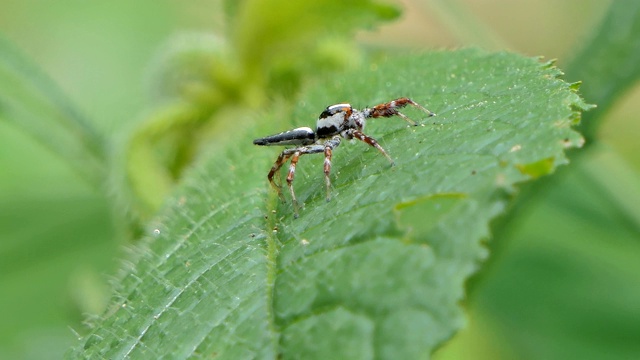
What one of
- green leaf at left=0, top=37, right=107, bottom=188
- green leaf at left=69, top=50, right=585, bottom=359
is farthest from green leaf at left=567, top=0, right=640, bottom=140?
green leaf at left=0, top=37, right=107, bottom=188

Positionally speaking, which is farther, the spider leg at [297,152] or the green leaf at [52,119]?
the green leaf at [52,119]

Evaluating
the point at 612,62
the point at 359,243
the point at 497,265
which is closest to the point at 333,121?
the point at 359,243

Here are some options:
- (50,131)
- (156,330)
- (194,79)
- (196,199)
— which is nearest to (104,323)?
(156,330)

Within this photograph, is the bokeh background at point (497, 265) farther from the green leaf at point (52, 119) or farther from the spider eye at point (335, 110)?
the spider eye at point (335, 110)

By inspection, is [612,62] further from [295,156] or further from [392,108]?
[295,156]

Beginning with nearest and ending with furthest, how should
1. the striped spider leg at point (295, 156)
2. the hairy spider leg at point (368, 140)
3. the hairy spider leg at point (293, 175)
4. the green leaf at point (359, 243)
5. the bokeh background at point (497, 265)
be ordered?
the green leaf at point (359, 243) → the hairy spider leg at point (368, 140) → the hairy spider leg at point (293, 175) → the striped spider leg at point (295, 156) → the bokeh background at point (497, 265)

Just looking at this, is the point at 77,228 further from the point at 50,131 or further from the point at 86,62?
the point at 86,62

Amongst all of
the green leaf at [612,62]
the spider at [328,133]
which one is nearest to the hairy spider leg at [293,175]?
the spider at [328,133]
